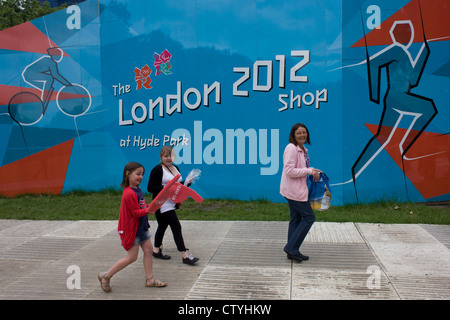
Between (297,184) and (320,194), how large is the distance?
1.07 feet

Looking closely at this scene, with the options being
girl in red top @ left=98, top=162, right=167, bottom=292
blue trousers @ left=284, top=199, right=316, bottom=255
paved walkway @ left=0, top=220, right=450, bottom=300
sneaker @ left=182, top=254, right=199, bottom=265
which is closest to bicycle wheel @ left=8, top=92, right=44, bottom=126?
paved walkway @ left=0, top=220, right=450, bottom=300

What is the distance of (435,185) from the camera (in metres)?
9.16

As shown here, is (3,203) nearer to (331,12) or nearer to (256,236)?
(256,236)

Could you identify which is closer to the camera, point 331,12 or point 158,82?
point 331,12

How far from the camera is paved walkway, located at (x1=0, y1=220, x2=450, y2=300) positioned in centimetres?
461

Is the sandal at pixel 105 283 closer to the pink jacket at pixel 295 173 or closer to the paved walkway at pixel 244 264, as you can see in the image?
the paved walkway at pixel 244 264

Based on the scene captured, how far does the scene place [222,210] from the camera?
8.96m

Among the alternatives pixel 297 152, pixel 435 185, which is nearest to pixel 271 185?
pixel 435 185

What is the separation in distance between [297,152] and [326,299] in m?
1.89

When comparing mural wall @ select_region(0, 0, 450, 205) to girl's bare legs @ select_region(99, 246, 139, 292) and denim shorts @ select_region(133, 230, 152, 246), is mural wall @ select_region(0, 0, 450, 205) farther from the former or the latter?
girl's bare legs @ select_region(99, 246, 139, 292)

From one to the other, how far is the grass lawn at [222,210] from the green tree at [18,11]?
10.9 m

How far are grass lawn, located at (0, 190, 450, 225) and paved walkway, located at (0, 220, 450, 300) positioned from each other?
0.48m

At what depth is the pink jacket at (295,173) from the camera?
5358mm

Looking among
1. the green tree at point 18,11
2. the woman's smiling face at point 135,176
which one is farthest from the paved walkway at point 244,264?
the green tree at point 18,11
